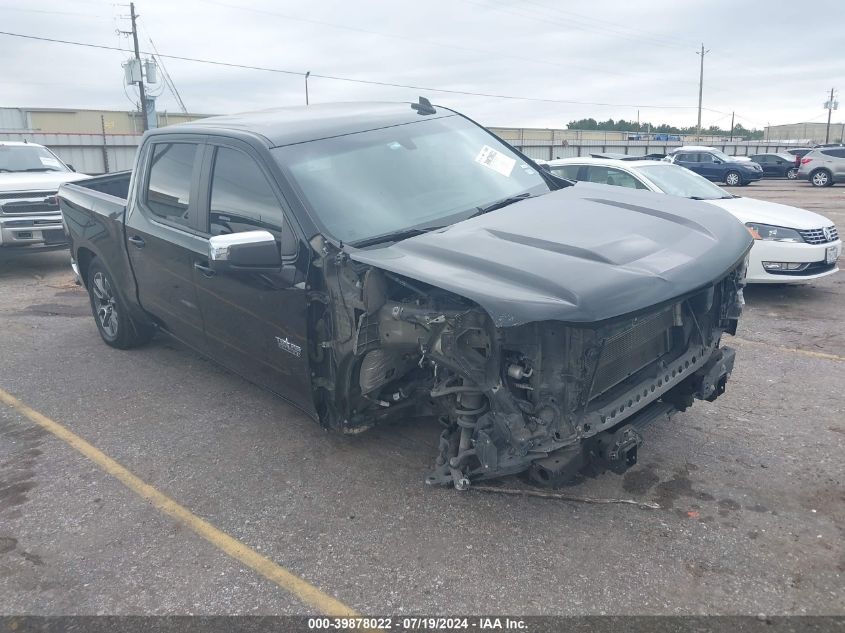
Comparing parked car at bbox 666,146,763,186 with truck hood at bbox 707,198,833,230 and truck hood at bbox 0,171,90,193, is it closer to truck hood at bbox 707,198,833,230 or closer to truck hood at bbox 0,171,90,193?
truck hood at bbox 707,198,833,230

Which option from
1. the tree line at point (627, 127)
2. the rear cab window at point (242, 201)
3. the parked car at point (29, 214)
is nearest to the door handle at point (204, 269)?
the rear cab window at point (242, 201)

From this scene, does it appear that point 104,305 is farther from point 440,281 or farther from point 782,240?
point 782,240

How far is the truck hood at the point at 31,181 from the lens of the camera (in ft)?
32.1

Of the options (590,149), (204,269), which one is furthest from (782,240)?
(590,149)

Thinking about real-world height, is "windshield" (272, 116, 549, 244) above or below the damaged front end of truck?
above

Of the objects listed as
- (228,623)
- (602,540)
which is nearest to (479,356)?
(602,540)

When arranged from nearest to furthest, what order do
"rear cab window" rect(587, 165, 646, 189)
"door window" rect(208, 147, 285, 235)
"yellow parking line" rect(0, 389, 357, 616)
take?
1. "yellow parking line" rect(0, 389, 357, 616)
2. "door window" rect(208, 147, 285, 235)
3. "rear cab window" rect(587, 165, 646, 189)

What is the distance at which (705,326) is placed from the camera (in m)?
3.78

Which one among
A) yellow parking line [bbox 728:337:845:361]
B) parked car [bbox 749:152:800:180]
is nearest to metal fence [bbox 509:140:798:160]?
parked car [bbox 749:152:800:180]

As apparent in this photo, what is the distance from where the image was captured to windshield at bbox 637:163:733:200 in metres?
8.09

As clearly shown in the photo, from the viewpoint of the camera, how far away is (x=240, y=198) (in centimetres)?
407

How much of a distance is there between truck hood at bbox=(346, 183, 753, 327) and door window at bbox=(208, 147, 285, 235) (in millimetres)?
679

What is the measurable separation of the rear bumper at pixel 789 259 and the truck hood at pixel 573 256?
153 inches

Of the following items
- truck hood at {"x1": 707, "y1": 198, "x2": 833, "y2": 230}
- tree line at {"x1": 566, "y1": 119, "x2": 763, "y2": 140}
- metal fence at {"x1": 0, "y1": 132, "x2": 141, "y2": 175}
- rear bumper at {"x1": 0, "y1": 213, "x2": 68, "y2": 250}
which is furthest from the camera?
tree line at {"x1": 566, "y1": 119, "x2": 763, "y2": 140}
